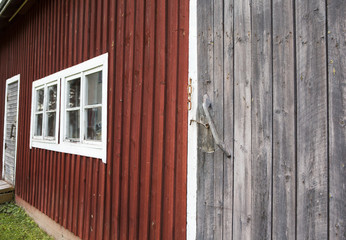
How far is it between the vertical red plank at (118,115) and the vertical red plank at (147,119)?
1.40 ft

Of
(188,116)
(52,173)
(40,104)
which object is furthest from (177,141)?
(40,104)

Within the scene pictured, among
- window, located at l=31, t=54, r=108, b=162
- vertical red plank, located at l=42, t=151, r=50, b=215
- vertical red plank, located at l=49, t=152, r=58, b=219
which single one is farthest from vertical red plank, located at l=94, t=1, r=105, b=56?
vertical red plank, located at l=42, t=151, r=50, b=215

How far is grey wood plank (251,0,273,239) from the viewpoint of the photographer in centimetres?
163

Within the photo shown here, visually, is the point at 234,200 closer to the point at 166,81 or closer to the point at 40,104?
the point at 166,81

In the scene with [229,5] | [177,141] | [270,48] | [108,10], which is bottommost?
[177,141]

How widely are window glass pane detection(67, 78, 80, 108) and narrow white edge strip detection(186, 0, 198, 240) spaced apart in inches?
Answer: 88.6

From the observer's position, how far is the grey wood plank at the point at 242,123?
1.74 m

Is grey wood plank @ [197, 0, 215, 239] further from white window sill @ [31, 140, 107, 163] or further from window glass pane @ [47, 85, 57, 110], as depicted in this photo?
window glass pane @ [47, 85, 57, 110]

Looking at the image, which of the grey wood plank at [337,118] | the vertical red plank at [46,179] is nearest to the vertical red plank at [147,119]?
the grey wood plank at [337,118]

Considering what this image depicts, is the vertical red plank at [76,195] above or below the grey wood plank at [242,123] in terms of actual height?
below

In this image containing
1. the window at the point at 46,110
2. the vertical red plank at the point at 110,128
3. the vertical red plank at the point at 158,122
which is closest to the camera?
the vertical red plank at the point at 158,122

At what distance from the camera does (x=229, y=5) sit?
1903 millimetres

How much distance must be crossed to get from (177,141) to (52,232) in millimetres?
3270

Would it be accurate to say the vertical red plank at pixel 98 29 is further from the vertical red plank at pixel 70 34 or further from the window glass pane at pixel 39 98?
the window glass pane at pixel 39 98
